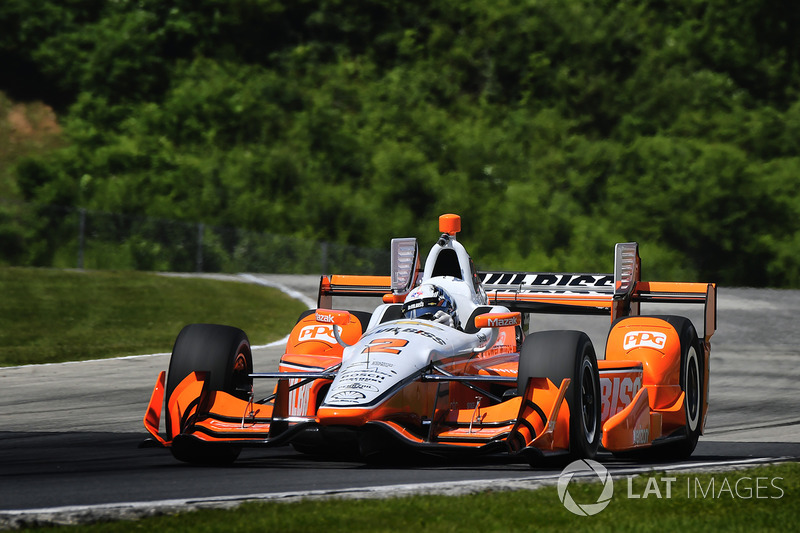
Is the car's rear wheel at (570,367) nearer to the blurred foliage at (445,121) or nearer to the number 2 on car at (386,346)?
the number 2 on car at (386,346)

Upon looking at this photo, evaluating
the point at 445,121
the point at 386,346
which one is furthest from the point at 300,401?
the point at 445,121

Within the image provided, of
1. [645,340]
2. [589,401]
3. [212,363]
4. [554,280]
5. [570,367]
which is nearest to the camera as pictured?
[570,367]

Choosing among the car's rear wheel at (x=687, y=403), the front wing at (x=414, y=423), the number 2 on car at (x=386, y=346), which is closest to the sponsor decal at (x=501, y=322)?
the front wing at (x=414, y=423)

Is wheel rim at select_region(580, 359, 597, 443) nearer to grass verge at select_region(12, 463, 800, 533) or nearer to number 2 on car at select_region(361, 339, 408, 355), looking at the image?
grass verge at select_region(12, 463, 800, 533)

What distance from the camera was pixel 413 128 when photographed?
48.5 m

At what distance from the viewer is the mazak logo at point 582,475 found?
7121mm

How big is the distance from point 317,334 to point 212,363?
1701 mm

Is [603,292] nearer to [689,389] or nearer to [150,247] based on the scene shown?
[689,389]

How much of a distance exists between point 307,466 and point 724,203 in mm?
39334

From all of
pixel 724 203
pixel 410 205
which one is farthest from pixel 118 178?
pixel 724 203

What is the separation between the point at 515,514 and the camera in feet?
22.6

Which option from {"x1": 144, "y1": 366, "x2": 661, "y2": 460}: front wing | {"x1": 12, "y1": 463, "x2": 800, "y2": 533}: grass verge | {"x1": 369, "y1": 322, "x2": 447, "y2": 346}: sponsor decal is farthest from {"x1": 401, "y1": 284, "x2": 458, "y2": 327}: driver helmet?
{"x1": 12, "y1": 463, "x2": 800, "y2": 533}: grass verge

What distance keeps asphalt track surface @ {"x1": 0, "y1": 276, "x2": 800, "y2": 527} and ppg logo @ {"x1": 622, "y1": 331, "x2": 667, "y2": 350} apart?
3.21 feet

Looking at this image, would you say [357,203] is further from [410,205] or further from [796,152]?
[796,152]
